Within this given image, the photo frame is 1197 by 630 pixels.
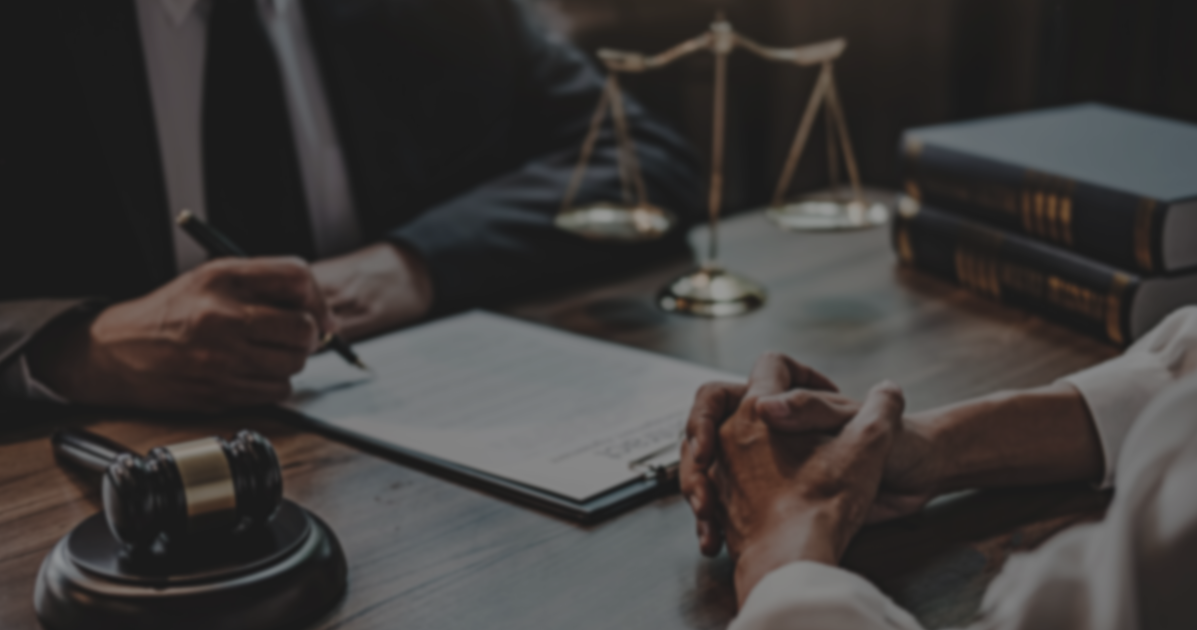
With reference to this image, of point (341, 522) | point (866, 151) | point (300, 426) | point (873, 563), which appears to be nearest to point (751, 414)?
point (873, 563)

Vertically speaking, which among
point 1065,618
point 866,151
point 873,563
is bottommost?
point 866,151

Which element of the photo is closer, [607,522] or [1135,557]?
[1135,557]

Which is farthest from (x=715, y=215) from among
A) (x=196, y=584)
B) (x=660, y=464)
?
(x=196, y=584)

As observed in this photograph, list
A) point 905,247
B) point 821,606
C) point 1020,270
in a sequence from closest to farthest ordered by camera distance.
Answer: point 821,606 < point 1020,270 < point 905,247

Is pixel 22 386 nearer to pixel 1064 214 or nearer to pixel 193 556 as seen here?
pixel 193 556

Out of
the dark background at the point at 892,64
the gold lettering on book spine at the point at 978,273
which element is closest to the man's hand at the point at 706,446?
the gold lettering on book spine at the point at 978,273

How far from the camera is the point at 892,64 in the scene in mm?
2783

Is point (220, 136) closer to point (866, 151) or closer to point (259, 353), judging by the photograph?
point (259, 353)

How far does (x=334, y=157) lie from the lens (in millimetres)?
1885

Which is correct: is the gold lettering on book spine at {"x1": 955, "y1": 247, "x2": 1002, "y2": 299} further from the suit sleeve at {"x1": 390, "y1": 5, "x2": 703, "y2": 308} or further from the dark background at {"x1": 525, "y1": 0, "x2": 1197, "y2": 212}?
the dark background at {"x1": 525, "y1": 0, "x2": 1197, "y2": 212}

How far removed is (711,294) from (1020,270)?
0.37 metres

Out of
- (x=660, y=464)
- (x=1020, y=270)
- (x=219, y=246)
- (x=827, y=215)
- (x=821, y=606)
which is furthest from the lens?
(x=827, y=215)

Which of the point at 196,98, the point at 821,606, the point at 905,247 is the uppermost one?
the point at 196,98

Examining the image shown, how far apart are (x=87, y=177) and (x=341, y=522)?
2.71ft
